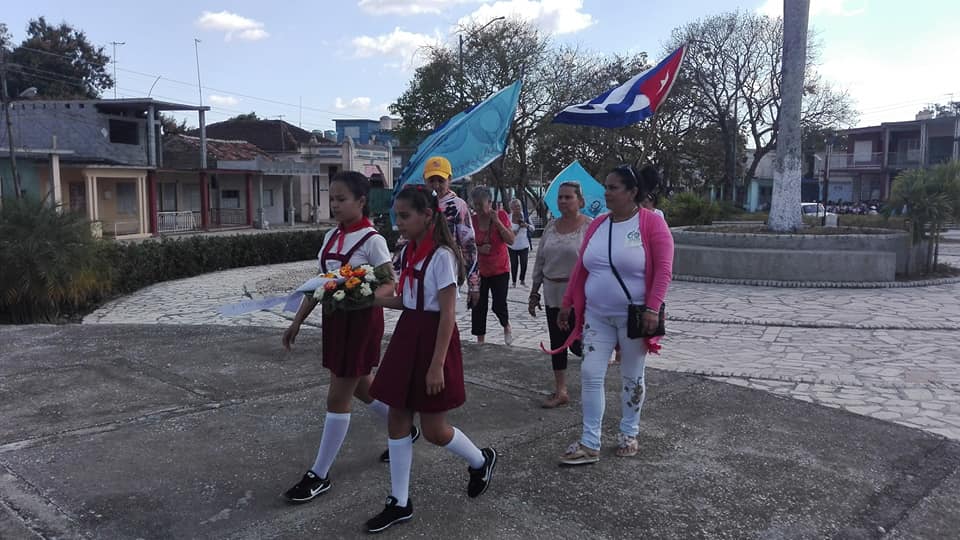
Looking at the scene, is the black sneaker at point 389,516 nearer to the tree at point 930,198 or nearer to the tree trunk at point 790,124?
the tree trunk at point 790,124

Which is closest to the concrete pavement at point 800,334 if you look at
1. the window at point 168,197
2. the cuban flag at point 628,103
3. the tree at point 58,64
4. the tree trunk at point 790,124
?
the tree trunk at point 790,124

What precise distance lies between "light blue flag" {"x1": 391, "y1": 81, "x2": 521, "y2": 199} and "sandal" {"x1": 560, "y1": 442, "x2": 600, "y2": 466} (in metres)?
3.41

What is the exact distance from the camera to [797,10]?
44.2ft

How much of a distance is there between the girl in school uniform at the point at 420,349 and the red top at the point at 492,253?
126 inches

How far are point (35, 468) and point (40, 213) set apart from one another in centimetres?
740

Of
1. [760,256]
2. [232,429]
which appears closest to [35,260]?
[232,429]

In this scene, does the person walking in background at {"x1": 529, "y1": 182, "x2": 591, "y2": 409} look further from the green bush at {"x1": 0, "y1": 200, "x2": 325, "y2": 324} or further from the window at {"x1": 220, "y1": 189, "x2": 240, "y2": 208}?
the window at {"x1": 220, "y1": 189, "x2": 240, "y2": 208}

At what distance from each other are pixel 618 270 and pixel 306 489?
199 centimetres

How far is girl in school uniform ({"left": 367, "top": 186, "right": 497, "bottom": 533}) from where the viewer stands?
3379 millimetres

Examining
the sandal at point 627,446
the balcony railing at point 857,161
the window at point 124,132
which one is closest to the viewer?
the sandal at point 627,446

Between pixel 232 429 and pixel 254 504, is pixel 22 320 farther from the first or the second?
pixel 254 504

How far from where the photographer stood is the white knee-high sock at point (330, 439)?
12.3 feet

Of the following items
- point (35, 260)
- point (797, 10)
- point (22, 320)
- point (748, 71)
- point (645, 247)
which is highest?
point (748, 71)

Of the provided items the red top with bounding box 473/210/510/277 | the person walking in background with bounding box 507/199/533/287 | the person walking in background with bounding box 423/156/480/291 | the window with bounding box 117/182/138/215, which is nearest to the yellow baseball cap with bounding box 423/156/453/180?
the person walking in background with bounding box 423/156/480/291
